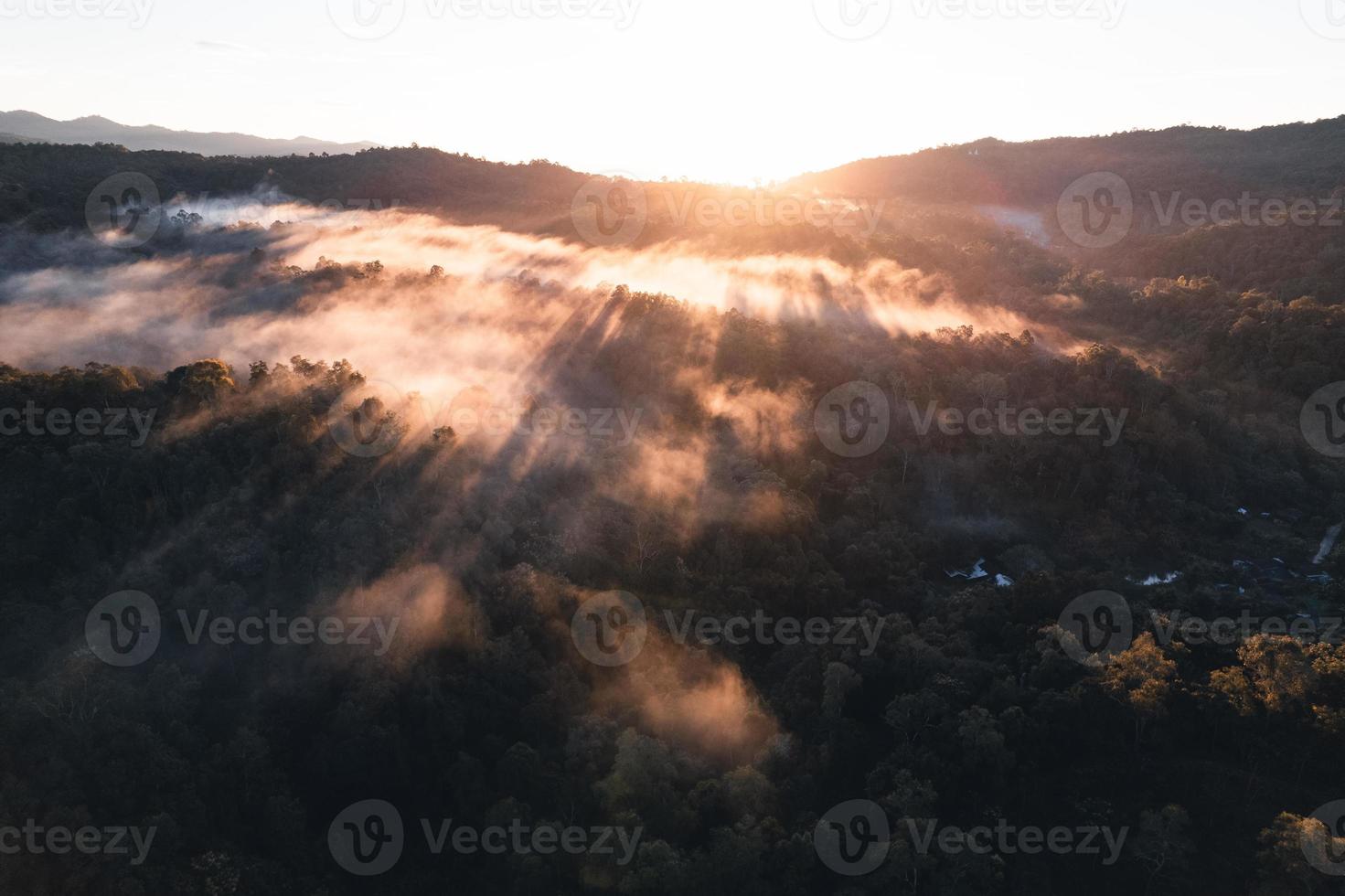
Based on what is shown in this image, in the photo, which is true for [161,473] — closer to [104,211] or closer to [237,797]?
[237,797]

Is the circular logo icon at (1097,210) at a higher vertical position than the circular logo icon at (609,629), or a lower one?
higher
